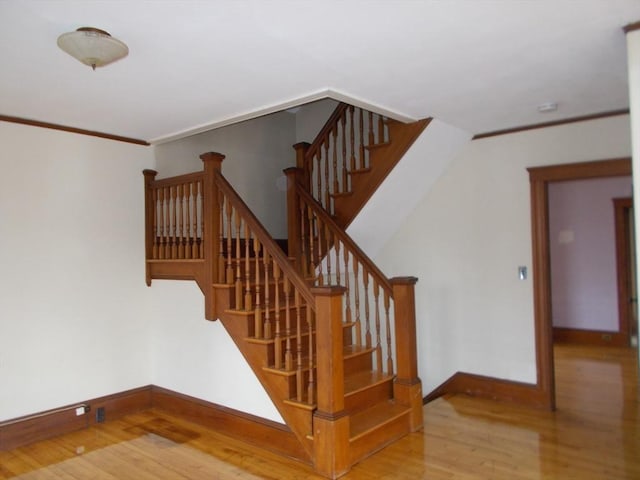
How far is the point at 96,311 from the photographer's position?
3943 mm

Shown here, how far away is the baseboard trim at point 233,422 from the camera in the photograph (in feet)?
10.3

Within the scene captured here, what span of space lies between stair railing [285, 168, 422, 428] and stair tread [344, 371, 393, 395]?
70 millimetres

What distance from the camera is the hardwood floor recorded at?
2.88 metres

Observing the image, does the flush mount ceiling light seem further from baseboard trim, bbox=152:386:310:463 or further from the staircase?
baseboard trim, bbox=152:386:310:463

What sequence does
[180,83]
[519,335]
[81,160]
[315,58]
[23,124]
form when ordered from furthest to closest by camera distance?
1. [519,335]
2. [81,160]
3. [23,124]
4. [180,83]
5. [315,58]

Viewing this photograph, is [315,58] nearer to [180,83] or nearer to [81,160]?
[180,83]

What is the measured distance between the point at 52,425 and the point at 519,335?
3.98m

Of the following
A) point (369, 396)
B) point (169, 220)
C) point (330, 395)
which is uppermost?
point (169, 220)

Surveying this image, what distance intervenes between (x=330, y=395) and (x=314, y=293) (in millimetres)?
641

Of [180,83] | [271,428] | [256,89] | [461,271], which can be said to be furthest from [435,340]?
[180,83]

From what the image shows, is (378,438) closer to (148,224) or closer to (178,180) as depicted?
A: (178,180)

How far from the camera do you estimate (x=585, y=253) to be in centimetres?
682

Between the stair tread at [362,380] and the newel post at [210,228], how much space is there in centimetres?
116

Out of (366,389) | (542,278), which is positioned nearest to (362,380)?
(366,389)
